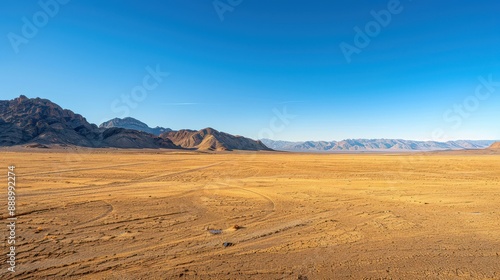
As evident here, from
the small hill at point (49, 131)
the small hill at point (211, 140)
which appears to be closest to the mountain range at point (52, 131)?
the small hill at point (49, 131)

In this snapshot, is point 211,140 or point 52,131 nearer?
point 52,131

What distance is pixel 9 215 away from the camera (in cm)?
966

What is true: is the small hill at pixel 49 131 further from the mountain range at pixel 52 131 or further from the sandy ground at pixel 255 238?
the sandy ground at pixel 255 238

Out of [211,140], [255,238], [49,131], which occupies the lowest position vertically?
[255,238]

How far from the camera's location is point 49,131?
10581 cm

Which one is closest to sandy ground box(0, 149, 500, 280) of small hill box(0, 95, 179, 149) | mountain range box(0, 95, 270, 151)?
mountain range box(0, 95, 270, 151)

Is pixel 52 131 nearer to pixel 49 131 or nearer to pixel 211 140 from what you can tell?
pixel 49 131

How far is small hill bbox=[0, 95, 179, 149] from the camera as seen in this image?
A: 99062 millimetres

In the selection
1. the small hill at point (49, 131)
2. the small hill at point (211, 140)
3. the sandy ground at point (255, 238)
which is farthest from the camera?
the small hill at point (211, 140)

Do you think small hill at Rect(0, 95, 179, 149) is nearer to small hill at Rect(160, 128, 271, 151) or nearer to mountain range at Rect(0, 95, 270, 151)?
mountain range at Rect(0, 95, 270, 151)

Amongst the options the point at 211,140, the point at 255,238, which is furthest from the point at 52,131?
the point at 255,238

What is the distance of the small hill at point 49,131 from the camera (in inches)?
3900

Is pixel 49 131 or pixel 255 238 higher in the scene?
pixel 49 131

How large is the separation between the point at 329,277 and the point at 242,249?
2.31 m
